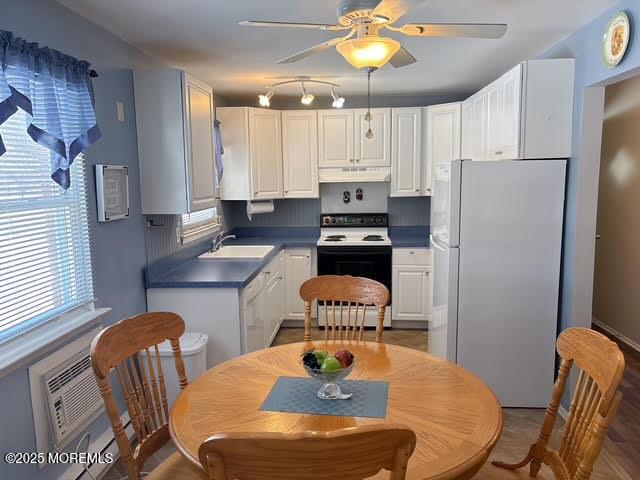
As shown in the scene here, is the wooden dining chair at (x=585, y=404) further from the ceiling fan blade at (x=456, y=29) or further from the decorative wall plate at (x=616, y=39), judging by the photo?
the decorative wall plate at (x=616, y=39)

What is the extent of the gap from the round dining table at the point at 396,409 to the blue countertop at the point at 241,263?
1.17m

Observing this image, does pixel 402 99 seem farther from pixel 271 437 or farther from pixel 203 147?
pixel 271 437

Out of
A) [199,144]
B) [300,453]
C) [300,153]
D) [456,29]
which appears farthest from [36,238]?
[300,153]

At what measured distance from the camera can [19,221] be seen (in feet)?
6.45

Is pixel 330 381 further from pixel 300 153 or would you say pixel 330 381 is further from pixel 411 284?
pixel 300 153

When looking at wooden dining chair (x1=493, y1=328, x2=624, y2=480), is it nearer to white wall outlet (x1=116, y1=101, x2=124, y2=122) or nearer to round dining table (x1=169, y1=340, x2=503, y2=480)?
round dining table (x1=169, y1=340, x2=503, y2=480)

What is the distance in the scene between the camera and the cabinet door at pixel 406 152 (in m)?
4.58

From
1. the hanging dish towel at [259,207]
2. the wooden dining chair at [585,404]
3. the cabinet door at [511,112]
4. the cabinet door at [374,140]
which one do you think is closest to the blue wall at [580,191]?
the cabinet door at [511,112]

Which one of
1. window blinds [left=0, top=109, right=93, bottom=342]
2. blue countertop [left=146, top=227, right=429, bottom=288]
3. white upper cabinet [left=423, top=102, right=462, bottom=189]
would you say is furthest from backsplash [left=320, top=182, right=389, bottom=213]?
window blinds [left=0, top=109, right=93, bottom=342]

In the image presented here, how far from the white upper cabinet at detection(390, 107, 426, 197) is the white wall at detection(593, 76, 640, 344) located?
1709 millimetres

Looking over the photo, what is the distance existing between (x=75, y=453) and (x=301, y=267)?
2.63 meters

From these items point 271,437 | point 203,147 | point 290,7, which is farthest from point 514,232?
point 271,437

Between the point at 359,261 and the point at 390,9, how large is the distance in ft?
10.1

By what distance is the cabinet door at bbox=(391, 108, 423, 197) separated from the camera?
15.0 feet
